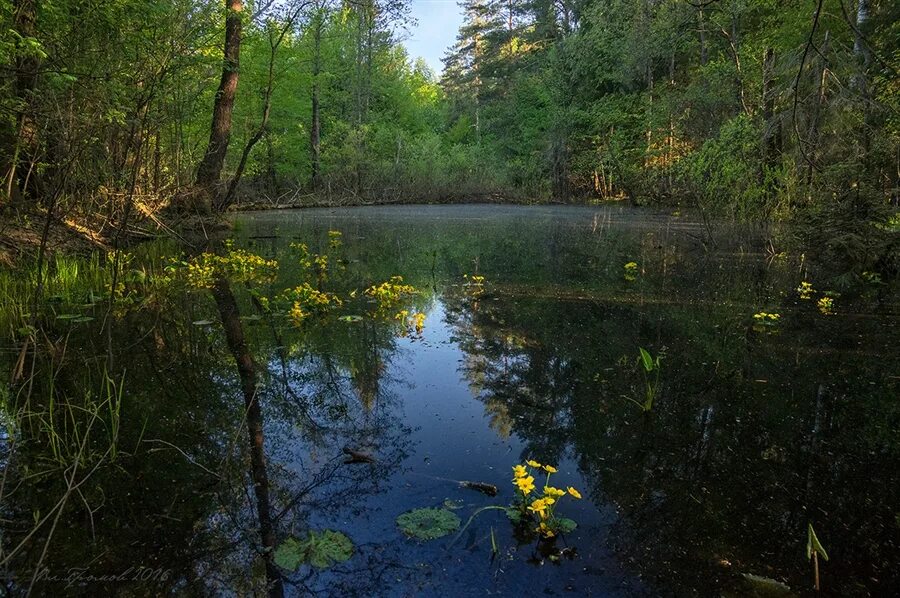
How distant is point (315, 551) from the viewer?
5.29ft

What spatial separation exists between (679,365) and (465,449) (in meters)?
1.76

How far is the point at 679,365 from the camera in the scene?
130 inches

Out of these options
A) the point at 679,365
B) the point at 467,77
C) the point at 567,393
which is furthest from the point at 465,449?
the point at 467,77

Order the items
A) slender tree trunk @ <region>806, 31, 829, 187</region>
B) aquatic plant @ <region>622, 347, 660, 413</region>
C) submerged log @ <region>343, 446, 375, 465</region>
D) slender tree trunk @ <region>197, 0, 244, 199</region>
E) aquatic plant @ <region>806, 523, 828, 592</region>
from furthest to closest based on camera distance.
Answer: slender tree trunk @ <region>197, 0, 244, 199</region> < aquatic plant @ <region>622, 347, 660, 413</region> < slender tree trunk @ <region>806, 31, 829, 187</region> < submerged log @ <region>343, 446, 375, 465</region> < aquatic plant @ <region>806, 523, 828, 592</region>

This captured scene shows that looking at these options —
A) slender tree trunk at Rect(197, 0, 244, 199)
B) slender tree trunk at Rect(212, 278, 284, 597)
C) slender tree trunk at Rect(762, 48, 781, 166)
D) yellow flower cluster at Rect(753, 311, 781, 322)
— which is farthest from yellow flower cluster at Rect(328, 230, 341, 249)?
slender tree trunk at Rect(762, 48, 781, 166)

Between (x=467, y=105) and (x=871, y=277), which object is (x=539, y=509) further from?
(x=467, y=105)

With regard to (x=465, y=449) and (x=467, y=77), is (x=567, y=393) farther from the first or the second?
(x=467, y=77)

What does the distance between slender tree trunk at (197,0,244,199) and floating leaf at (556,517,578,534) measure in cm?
938

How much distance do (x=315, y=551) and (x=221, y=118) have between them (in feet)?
32.6

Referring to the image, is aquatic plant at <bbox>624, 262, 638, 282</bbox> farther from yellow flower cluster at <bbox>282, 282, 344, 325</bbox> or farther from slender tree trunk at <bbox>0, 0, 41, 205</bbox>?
slender tree trunk at <bbox>0, 0, 41, 205</bbox>

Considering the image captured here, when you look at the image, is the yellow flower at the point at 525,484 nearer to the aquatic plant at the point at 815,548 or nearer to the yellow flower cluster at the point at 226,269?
the aquatic plant at the point at 815,548

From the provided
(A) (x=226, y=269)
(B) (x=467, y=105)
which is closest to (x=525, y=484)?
(A) (x=226, y=269)

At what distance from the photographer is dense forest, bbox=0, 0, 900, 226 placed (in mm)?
4496

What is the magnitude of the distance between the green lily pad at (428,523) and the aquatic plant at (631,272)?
4.71 m
